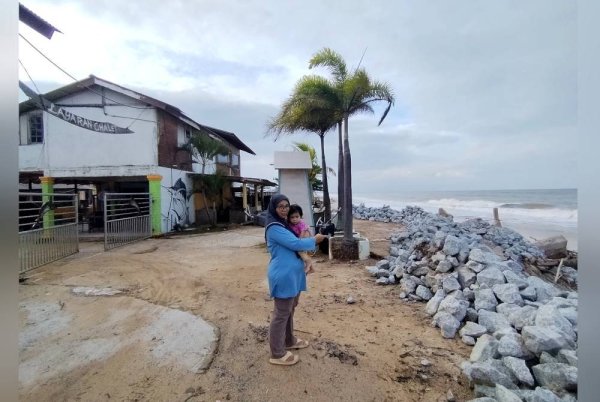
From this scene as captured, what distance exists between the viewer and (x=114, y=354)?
10.8ft

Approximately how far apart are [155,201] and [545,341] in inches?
506

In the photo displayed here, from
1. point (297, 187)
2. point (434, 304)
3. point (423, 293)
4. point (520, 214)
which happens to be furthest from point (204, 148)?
point (520, 214)

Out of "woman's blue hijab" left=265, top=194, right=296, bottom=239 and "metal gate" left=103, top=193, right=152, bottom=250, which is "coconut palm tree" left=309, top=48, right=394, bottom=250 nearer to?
"woman's blue hijab" left=265, top=194, right=296, bottom=239

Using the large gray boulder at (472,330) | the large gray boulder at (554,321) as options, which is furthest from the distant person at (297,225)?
the large gray boulder at (554,321)

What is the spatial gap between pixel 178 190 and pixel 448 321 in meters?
13.2

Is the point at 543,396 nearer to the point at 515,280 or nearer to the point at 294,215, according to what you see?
the point at 294,215

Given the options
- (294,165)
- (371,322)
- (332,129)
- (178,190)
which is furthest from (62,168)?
(371,322)

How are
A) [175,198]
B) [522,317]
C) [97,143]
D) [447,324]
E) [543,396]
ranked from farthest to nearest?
[175,198] → [97,143] → [447,324] → [522,317] → [543,396]

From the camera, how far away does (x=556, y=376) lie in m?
2.56

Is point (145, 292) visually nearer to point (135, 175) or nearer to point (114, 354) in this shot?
point (114, 354)

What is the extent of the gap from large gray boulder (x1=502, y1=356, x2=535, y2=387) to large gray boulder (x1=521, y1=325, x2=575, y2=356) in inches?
9.4

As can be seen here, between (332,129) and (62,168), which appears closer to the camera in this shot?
(332,129)

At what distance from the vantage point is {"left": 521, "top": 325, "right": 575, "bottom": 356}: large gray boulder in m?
2.84

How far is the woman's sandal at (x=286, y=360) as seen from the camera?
308 cm
